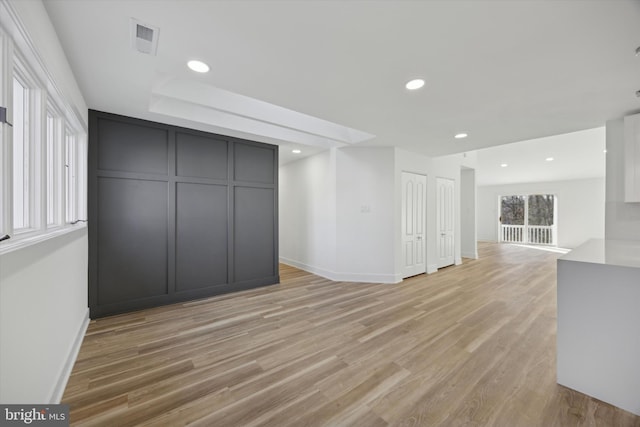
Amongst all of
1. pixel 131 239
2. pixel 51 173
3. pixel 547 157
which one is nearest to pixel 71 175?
pixel 51 173

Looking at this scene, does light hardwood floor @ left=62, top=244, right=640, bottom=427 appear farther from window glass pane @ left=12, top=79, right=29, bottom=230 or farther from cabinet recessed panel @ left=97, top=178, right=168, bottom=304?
window glass pane @ left=12, top=79, right=29, bottom=230

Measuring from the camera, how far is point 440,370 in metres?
2.06

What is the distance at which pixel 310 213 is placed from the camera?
18.2ft

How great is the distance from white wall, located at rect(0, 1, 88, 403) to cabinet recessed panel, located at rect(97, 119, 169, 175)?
0.86 meters

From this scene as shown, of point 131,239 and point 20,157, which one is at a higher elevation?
point 20,157

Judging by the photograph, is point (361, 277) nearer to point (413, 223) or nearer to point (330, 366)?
point (413, 223)

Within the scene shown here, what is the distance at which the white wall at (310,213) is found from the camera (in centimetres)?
497

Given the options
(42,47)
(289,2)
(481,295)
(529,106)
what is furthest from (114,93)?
(481,295)

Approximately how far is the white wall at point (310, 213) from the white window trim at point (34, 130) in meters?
3.61

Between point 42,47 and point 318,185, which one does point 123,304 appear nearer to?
point 42,47

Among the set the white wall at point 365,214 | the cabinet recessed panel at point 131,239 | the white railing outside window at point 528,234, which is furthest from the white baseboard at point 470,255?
the cabinet recessed panel at point 131,239

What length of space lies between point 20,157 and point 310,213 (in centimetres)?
435

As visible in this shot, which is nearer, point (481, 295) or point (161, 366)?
point (161, 366)

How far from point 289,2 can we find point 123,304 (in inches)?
149
